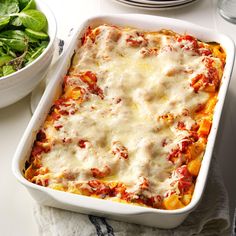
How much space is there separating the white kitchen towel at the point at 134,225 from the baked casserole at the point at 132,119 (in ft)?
0.32

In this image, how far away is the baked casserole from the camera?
166 centimetres

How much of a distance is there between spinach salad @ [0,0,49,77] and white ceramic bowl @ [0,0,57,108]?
0.19ft

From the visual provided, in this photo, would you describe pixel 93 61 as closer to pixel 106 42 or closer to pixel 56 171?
pixel 106 42

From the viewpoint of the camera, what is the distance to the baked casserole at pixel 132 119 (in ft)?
5.45

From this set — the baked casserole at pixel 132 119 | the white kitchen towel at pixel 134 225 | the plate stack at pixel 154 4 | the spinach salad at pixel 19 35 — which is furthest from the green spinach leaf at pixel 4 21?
the white kitchen towel at pixel 134 225

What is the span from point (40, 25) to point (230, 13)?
0.99m

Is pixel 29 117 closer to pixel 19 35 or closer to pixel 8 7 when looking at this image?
pixel 19 35

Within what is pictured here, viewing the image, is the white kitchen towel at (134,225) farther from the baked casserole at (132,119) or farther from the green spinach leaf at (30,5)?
the green spinach leaf at (30,5)

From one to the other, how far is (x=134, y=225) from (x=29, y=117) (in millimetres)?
665

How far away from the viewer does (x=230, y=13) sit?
105 inches

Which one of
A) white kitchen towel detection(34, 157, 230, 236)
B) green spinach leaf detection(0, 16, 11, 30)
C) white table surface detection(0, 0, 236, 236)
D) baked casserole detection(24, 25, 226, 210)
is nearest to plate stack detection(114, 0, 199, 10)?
white table surface detection(0, 0, 236, 236)

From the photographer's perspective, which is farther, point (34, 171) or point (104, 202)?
point (34, 171)

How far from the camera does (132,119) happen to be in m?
1.87

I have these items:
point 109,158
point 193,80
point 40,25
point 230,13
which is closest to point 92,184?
point 109,158
